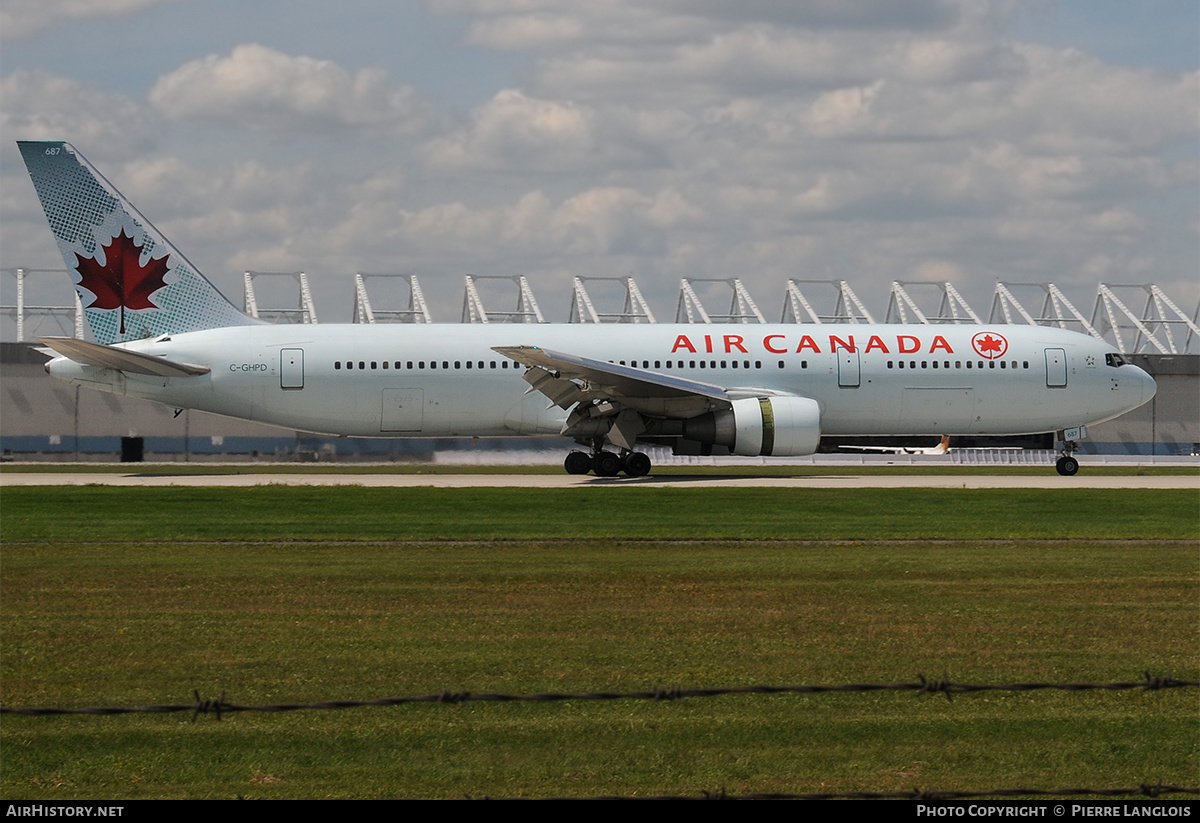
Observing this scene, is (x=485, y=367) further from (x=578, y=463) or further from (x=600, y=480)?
(x=600, y=480)

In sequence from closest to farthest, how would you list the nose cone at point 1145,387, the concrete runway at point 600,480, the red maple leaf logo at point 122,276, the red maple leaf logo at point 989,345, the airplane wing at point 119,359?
the concrete runway at point 600,480
the airplane wing at point 119,359
the red maple leaf logo at point 122,276
the red maple leaf logo at point 989,345
the nose cone at point 1145,387

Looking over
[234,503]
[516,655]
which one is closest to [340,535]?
[234,503]

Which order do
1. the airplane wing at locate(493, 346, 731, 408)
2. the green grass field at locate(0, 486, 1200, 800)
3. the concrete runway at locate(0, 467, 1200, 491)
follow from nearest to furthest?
the green grass field at locate(0, 486, 1200, 800) < the concrete runway at locate(0, 467, 1200, 491) < the airplane wing at locate(493, 346, 731, 408)

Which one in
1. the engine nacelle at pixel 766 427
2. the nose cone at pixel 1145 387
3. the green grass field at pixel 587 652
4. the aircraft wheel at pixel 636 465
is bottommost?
the green grass field at pixel 587 652

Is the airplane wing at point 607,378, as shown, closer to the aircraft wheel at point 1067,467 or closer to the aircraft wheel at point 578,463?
the aircraft wheel at point 578,463

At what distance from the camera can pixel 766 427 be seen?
34656 millimetres

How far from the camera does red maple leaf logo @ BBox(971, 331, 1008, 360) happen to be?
3897 cm

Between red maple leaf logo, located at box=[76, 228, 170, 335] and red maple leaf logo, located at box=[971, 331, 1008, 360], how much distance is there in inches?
910

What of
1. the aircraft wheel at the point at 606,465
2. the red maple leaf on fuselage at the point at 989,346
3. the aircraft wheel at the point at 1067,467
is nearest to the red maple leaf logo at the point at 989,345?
the red maple leaf on fuselage at the point at 989,346

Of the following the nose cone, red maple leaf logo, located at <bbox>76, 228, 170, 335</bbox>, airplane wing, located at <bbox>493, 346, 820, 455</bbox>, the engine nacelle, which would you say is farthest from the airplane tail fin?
the nose cone

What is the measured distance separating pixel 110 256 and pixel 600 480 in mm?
14923

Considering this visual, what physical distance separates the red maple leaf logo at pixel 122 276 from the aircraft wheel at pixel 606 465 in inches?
511

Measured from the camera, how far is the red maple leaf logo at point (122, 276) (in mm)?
37250

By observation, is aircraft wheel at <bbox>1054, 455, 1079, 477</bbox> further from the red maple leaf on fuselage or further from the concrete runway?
the red maple leaf on fuselage
